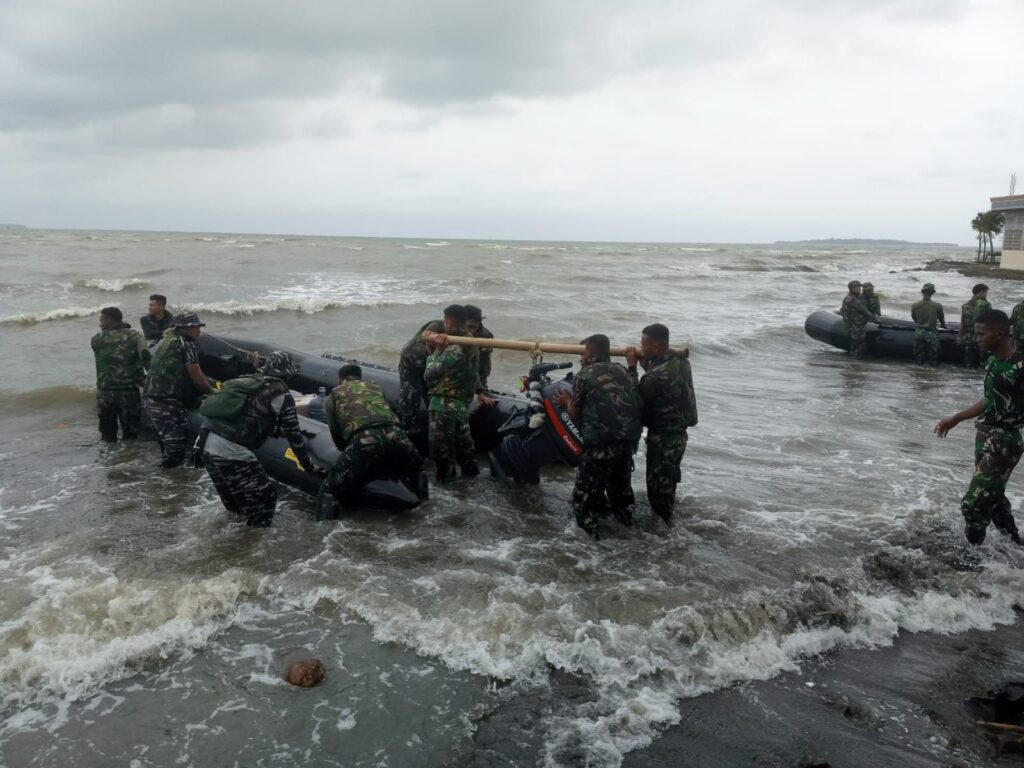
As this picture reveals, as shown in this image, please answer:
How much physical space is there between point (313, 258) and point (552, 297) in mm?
19787

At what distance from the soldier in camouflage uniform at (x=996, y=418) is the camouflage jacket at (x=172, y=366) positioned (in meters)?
6.32

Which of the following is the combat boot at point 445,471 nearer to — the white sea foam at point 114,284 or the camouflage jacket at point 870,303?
the camouflage jacket at point 870,303

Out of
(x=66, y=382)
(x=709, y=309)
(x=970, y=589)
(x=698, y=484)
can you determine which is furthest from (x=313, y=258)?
(x=970, y=589)

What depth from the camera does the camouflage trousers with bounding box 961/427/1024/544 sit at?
15.4ft

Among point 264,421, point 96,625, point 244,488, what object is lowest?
point 96,625

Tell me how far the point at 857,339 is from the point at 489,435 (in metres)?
10.6

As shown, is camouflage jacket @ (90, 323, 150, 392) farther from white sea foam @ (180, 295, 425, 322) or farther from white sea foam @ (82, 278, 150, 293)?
white sea foam @ (82, 278, 150, 293)

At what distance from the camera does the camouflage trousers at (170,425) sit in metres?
6.73

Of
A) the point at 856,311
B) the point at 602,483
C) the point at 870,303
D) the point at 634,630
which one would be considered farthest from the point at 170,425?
the point at 870,303

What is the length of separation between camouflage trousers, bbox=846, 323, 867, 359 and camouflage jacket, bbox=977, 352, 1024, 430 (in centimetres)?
1062

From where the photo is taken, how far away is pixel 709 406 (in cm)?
1005

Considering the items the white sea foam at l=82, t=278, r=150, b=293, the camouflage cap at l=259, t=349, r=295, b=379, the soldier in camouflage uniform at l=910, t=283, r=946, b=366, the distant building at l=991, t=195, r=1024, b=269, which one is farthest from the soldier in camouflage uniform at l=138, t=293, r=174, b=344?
the distant building at l=991, t=195, r=1024, b=269

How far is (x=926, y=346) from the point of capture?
13797 millimetres

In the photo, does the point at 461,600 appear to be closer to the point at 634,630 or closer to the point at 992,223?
the point at 634,630
